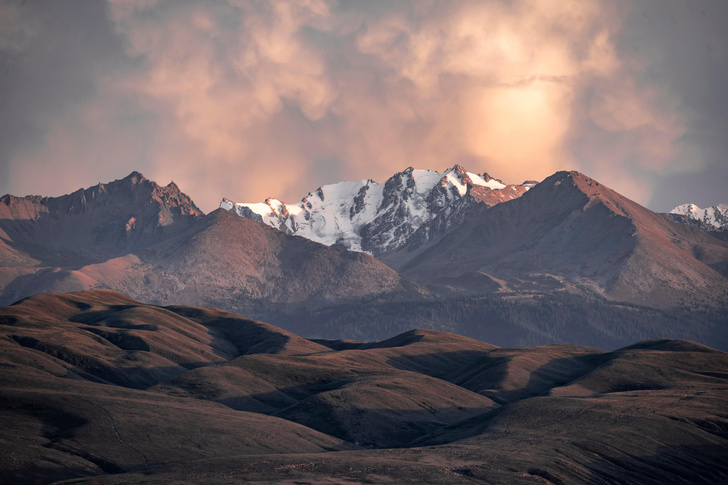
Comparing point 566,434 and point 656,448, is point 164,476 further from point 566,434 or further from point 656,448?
point 656,448

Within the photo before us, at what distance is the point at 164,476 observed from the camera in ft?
381

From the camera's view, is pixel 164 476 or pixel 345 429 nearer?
pixel 164 476

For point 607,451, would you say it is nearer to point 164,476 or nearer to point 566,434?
point 566,434

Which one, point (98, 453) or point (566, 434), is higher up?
point (566, 434)

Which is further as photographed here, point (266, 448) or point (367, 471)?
point (266, 448)

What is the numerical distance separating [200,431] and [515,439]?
6290 centimetres

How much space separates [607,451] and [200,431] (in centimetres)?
7941

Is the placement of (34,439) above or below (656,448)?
below

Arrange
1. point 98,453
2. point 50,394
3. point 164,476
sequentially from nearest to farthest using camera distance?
1. point 164,476
2. point 98,453
3. point 50,394

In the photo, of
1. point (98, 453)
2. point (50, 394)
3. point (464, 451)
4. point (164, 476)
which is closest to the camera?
point (164, 476)

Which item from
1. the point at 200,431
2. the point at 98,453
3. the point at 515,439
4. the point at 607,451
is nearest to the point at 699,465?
the point at 607,451

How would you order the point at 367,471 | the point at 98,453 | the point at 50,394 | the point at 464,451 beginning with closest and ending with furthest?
1. the point at 367,471
2. the point at 98,453
3. the point at 464,451
4. the point at 50,394

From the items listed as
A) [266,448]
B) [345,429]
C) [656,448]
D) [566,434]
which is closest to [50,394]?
[266,448]

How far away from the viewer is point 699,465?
529 feet
